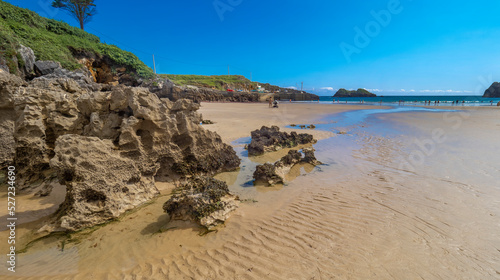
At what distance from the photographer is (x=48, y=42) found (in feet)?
64.4

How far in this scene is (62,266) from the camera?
2.91 metres

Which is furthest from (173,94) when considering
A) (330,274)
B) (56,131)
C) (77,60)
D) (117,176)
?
(330,274)

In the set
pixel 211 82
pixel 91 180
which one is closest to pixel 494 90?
pixel 211 82

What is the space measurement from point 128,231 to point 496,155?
12.4 m

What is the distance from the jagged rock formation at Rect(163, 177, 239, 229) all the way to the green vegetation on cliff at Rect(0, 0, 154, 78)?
59.9 feet

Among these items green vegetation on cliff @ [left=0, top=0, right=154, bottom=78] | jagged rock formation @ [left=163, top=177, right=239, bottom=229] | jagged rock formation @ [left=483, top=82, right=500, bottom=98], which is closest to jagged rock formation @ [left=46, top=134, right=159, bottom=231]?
jagged rock formation @ [left=163, top=177, right=239, bottom=229]

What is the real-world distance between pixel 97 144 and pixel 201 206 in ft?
8.12

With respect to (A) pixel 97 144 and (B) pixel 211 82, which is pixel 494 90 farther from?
(A) pixel 97 144

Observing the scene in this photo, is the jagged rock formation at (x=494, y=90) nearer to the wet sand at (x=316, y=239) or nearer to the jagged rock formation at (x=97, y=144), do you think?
the wet sand at (x=316, y=239)

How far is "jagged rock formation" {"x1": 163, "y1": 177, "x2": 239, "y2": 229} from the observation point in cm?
362

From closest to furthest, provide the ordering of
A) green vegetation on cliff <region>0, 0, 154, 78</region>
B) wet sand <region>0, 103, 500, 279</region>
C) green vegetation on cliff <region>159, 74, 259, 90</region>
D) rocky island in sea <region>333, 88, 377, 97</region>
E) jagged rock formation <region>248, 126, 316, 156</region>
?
wet sand <region>0, 103, 500, 279</region>, jagged rock formation <region>248, 126, 316, 156</region>, green vegetation on cliff <region>0, 0, 154, 78</region>, green vegetation on cliff <region>159, 74, 259, 90</region>, rocky island in sea <region>333, 88, 377, 97</region>

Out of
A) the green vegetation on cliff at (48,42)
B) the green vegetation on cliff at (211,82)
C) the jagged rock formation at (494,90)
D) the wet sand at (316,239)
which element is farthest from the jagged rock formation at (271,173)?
the jagged rock formation at (494,90)

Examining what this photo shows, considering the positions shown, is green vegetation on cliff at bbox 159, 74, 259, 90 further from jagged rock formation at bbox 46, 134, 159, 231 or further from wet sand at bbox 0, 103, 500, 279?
wet sand at bbox 0, 103, 500, 279

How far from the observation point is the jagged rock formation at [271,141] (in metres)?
8.73
